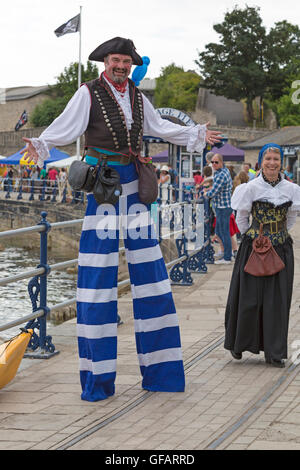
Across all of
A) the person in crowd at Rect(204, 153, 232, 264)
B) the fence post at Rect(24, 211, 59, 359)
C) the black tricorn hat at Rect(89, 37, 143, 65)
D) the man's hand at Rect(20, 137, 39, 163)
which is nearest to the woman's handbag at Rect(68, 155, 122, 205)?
the man's hand at Rect(20, 137, 39, 163)

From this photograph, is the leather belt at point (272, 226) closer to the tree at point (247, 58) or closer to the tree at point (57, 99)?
the tree at point (57, 99)

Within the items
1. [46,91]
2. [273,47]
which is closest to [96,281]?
[273,47]

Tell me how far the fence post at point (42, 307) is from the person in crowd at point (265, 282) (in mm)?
1373

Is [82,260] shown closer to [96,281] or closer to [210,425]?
[96,281]

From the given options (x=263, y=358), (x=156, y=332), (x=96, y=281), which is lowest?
(x=263, y=358)

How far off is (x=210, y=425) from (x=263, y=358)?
1830 millimetres

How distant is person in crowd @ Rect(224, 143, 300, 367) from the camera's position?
20.0 ft

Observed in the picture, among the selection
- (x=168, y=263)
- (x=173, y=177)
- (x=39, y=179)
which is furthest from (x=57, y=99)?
(x=168, y=263)

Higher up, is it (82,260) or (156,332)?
(82,260)

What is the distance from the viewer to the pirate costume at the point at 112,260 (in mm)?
5137

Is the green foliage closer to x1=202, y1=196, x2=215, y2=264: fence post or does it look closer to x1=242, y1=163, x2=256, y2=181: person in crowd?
x1=242, y1=163, x2=256, y2=181: person in crowd

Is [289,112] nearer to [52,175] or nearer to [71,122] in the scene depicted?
[52,175]

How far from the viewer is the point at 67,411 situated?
4.93 m

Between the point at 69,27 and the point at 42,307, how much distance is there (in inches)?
1517
